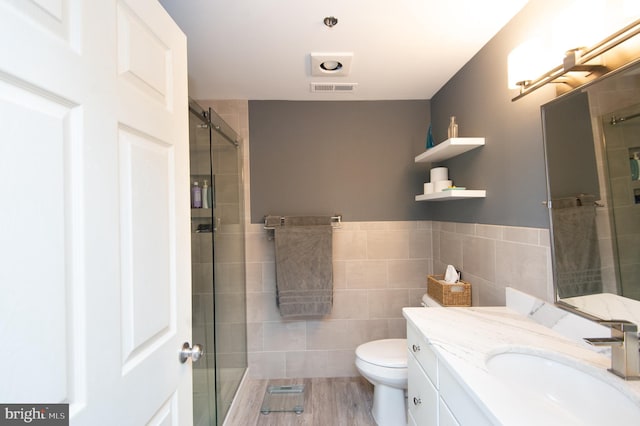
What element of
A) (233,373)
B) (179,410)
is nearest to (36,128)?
(179,410)

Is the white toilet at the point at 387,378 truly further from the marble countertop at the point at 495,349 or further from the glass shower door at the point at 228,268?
the glass shower door at the point at 228,268

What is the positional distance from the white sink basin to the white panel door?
98cm

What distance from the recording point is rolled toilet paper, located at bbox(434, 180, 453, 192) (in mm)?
1927

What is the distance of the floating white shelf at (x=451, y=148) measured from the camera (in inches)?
66.3

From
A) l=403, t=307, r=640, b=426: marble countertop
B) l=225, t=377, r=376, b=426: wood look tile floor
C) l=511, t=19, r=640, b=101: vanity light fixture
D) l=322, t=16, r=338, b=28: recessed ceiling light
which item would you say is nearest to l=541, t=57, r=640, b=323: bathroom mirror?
l=511, t=19, r=640, b=101: vanity light fixture

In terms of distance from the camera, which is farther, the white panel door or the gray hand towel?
the gray hand towel

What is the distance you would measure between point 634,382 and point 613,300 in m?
0.26

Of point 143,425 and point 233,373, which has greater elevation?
point 143,425

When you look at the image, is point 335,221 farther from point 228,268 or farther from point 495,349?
point 495,349

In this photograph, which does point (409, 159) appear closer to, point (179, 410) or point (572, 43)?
point (572, 43)

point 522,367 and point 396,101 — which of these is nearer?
point 522,367

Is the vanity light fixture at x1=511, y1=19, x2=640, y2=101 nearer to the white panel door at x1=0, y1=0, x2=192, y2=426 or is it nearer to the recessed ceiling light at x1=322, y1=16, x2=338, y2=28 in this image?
the recessed ceiling light at x1=322, y1=16, x2=338, y2=28

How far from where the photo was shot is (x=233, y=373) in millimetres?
2100

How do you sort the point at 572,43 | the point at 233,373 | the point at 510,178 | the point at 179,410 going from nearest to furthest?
the point at 179,410, the point at 572,43, the point at 510,178, the point at 233,373
